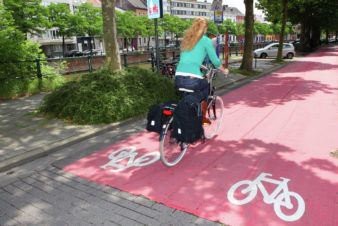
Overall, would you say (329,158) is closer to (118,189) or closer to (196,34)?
(196,34)

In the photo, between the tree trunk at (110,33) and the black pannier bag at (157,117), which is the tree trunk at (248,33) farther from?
the black pannier bag at (157,117)

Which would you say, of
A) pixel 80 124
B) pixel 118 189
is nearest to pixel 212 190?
pixel 118 189

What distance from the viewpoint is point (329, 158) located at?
14.6 feet

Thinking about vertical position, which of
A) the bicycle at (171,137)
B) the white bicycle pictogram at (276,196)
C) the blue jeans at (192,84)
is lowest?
the white bicycle pictogram at (276,196)

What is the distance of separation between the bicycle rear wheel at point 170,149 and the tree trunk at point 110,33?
13.6ft

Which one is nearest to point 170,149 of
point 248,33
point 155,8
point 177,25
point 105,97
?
point 105,97

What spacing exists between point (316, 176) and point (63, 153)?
417 cm

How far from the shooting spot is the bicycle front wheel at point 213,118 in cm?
545

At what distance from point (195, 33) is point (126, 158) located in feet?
7.71

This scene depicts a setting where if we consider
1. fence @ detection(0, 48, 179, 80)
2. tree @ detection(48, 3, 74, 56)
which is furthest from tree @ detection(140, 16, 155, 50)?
fence @ detection(0, 48, 179, 80)

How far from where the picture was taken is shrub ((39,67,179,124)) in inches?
255

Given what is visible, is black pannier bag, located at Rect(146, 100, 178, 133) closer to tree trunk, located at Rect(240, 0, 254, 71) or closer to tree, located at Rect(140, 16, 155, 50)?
tree trunk, located at Rect(240, 0, 254, 71)

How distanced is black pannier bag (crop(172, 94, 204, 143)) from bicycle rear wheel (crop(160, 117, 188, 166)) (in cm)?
19

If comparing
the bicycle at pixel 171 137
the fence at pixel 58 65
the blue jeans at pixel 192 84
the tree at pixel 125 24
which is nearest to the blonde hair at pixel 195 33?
the blue jeans at pixel 192 84
